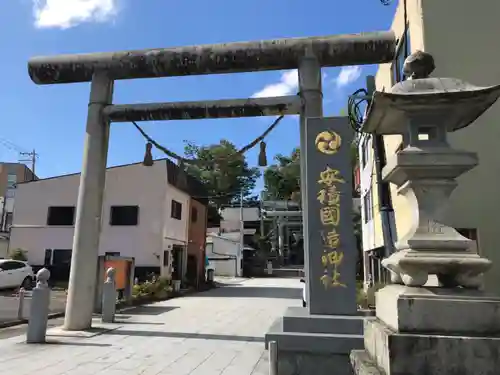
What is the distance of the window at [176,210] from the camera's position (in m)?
23.3

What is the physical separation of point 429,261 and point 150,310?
12.2 m

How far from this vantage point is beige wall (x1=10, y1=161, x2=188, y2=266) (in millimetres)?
21625

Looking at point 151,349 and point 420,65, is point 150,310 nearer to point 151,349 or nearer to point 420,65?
point 151,349

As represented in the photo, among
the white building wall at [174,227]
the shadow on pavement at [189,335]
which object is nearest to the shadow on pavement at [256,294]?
the white building wall at [174,227]

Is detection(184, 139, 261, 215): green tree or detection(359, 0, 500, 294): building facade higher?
detection(184, 139, 261, 215): green tree

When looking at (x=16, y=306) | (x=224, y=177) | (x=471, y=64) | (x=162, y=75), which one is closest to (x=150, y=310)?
(x=16, y=306)

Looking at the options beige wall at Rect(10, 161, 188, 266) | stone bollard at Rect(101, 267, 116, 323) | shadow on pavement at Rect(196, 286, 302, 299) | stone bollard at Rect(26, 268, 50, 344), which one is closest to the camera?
stone bollard at Rect(26, 268, 50, 344)

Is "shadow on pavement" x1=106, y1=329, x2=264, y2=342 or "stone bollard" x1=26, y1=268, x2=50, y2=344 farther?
"shadow on pavement" x1=106, y1=329, x2=264, y2=342

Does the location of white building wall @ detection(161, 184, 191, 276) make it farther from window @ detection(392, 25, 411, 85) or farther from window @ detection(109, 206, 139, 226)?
window @ detection(392, 25, 411, 85)

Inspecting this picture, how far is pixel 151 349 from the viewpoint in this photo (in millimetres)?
Answer: 8039

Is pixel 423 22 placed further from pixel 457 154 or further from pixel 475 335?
pixel 475 335

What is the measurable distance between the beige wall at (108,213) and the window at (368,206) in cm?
1022

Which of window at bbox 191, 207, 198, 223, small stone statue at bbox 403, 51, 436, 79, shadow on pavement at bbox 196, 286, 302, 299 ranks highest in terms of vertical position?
window at bbox 191, 207, 198, 223

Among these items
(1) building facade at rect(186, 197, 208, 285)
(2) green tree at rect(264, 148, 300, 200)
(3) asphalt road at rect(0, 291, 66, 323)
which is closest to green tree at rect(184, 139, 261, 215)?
(2) green tree at rect(264, 148, 300, 200)
